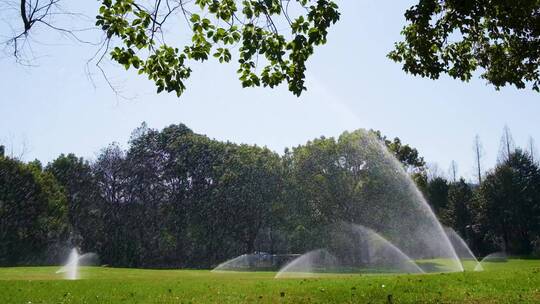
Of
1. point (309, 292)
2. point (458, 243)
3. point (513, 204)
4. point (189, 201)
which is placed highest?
point (189, 201)

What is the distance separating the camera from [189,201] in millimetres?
57344

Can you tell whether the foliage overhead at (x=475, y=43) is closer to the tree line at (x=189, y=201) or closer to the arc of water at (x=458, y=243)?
the tree line at (x=189, y=201)

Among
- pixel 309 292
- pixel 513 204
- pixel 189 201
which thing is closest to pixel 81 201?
pixel 189 201

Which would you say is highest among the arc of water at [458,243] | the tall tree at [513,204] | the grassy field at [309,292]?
the tall tree at [513,204]

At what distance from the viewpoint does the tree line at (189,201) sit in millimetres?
53344

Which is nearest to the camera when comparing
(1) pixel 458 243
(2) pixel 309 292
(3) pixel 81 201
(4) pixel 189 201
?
(2) pixel 309 292

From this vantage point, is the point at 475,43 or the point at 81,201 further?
the point at 81,201

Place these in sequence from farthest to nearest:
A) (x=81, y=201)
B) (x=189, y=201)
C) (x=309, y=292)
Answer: (x=81, y=201) → (x=189, y=201) → (x=309, y=292)

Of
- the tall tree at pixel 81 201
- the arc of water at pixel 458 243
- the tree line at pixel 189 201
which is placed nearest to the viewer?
the tree line at pixel 189 201

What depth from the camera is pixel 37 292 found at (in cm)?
1480

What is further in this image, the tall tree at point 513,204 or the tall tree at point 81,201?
the tall tree at point 81,201

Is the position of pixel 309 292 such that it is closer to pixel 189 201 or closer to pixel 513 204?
pixel 189 201

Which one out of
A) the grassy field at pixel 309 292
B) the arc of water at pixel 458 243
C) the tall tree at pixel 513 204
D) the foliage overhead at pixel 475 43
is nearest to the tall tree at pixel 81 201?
the arc of water at pixel 458 243

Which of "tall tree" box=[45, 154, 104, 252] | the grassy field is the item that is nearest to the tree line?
"tall tree" box=[45, 154, 104, 252]
